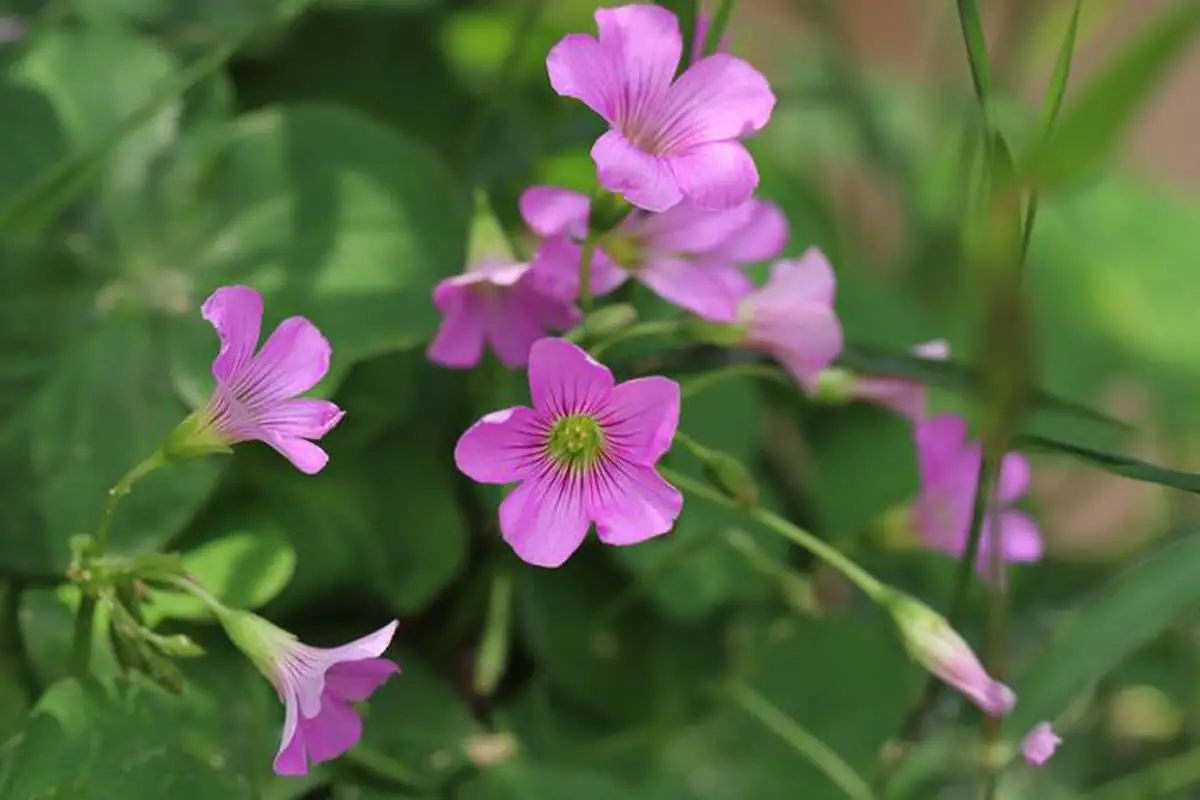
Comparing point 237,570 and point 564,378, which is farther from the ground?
point 564,378

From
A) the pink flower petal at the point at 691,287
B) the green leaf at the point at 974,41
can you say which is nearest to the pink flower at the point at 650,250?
the pink flower petal at the point at 691,287

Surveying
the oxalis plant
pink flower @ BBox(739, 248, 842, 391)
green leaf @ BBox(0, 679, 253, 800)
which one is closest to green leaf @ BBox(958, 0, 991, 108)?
the oxalis plant

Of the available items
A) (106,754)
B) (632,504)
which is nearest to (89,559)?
(106,754)

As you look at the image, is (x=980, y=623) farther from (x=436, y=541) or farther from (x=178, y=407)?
(x=178, y=407)

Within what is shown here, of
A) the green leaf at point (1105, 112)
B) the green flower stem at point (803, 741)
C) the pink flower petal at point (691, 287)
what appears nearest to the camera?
the green leaf at point (1105, 112)

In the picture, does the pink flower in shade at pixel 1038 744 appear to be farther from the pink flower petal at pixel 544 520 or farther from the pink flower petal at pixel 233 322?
the pink flower petal at pixel 233 322

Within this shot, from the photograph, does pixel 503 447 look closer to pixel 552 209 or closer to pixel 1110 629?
pixel 552 209

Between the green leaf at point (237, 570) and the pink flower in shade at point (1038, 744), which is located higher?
the pink flower in shade at point (1038, 744)
